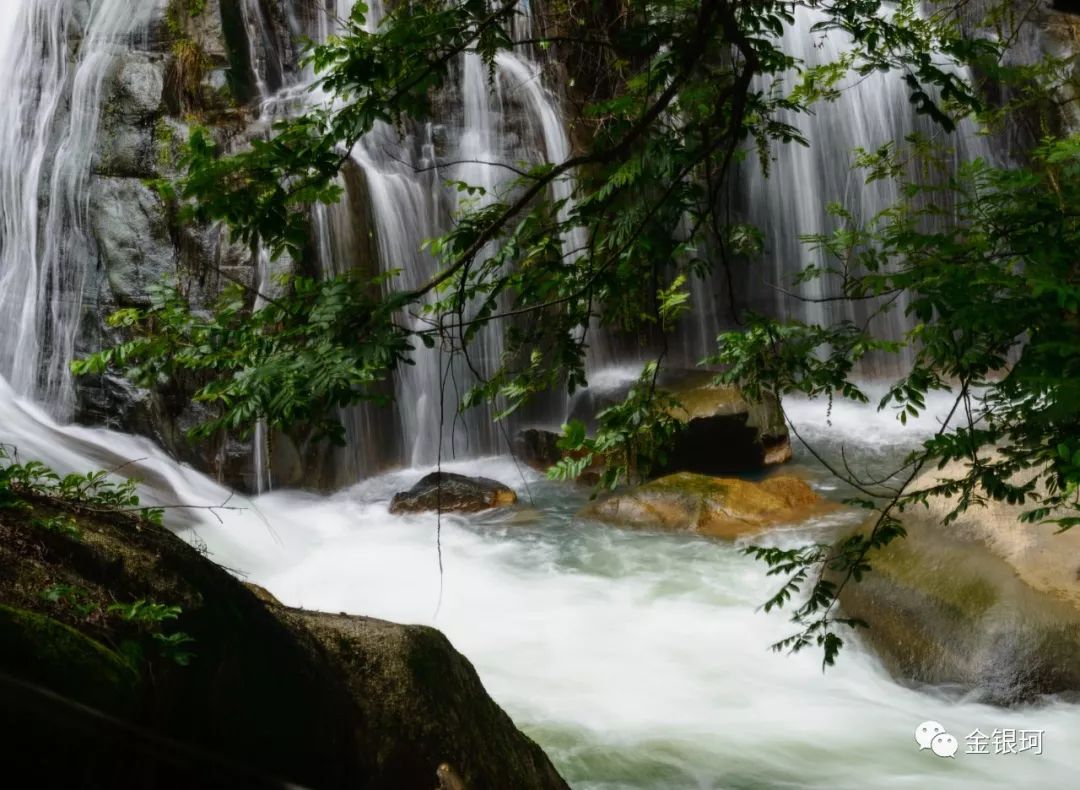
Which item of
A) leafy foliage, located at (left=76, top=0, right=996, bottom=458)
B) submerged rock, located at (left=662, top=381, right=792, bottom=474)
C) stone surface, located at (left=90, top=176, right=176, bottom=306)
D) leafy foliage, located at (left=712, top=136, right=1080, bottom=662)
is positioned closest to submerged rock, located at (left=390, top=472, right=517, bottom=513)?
submerged rock, located at (left=662, top=381, right=792, bottom=474)

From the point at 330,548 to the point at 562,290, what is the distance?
22.0 feet

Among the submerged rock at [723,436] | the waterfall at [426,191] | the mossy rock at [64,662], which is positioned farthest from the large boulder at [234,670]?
the waterfall at [426,191]

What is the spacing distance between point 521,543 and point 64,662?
280 inches

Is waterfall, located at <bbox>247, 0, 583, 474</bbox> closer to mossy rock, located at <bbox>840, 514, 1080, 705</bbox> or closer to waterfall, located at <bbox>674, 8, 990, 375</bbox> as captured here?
waterfall, located at <bbox>674, 8, 990, 375</bbox>

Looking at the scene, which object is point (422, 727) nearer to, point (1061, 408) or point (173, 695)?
point (173, 695)

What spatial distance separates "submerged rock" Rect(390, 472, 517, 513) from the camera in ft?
32.2

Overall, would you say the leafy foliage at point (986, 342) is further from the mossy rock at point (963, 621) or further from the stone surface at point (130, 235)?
the stone surface at point (130, 235)

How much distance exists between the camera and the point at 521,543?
28.8 feet

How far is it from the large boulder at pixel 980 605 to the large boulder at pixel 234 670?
3.01 metres

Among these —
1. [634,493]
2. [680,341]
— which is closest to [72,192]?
[634,493]

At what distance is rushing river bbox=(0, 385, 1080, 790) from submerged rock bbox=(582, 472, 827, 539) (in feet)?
0.85

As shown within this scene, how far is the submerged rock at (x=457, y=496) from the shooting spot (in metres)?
9.80

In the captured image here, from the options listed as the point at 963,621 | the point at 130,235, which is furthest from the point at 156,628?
the point at 130,235

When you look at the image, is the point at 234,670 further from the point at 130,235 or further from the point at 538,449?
the point at 130,235
